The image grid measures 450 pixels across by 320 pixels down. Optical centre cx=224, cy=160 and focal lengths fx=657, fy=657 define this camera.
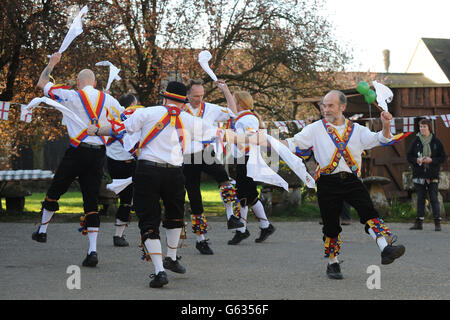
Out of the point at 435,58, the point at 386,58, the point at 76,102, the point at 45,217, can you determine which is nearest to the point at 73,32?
the point at 76,102

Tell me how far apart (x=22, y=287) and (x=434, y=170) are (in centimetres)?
766

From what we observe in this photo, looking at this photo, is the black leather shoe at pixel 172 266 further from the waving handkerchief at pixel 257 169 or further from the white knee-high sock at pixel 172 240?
the waving handkerchief at pixel 257 169

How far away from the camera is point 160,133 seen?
591 centimetres

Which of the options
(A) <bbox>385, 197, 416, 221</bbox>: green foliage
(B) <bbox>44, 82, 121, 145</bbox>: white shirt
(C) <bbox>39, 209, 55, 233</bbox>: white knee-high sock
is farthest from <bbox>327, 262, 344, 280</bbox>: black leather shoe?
(A) <bbox>385, 197, 416, 221</bbox>: green foliage

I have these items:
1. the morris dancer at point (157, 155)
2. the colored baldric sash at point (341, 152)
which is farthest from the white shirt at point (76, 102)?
the colored baldric sash at point (341, 152)

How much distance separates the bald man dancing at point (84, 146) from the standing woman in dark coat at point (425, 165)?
5.92 m

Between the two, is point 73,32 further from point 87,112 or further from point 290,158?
point 290,158

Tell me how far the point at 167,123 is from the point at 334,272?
214cm

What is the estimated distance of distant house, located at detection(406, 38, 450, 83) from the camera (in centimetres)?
3681

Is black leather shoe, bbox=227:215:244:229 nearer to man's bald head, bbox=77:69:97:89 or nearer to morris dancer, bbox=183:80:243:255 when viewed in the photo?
morris dancer, bbox=183:80:243:255

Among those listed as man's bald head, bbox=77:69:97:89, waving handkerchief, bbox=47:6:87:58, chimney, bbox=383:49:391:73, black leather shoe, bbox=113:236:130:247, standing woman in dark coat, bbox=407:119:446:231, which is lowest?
black leather shoe, bbox=113:236:130:247

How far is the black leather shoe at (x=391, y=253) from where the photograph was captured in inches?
232

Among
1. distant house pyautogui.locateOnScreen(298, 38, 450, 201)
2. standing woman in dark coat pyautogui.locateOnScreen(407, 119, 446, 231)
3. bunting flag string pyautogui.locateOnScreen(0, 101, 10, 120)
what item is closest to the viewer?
standing woman in dark coat pyautogui.locateOnScreen(407, 119, 446, 231)

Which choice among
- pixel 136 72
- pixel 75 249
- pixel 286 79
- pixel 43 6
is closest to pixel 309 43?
pixel 286 79
